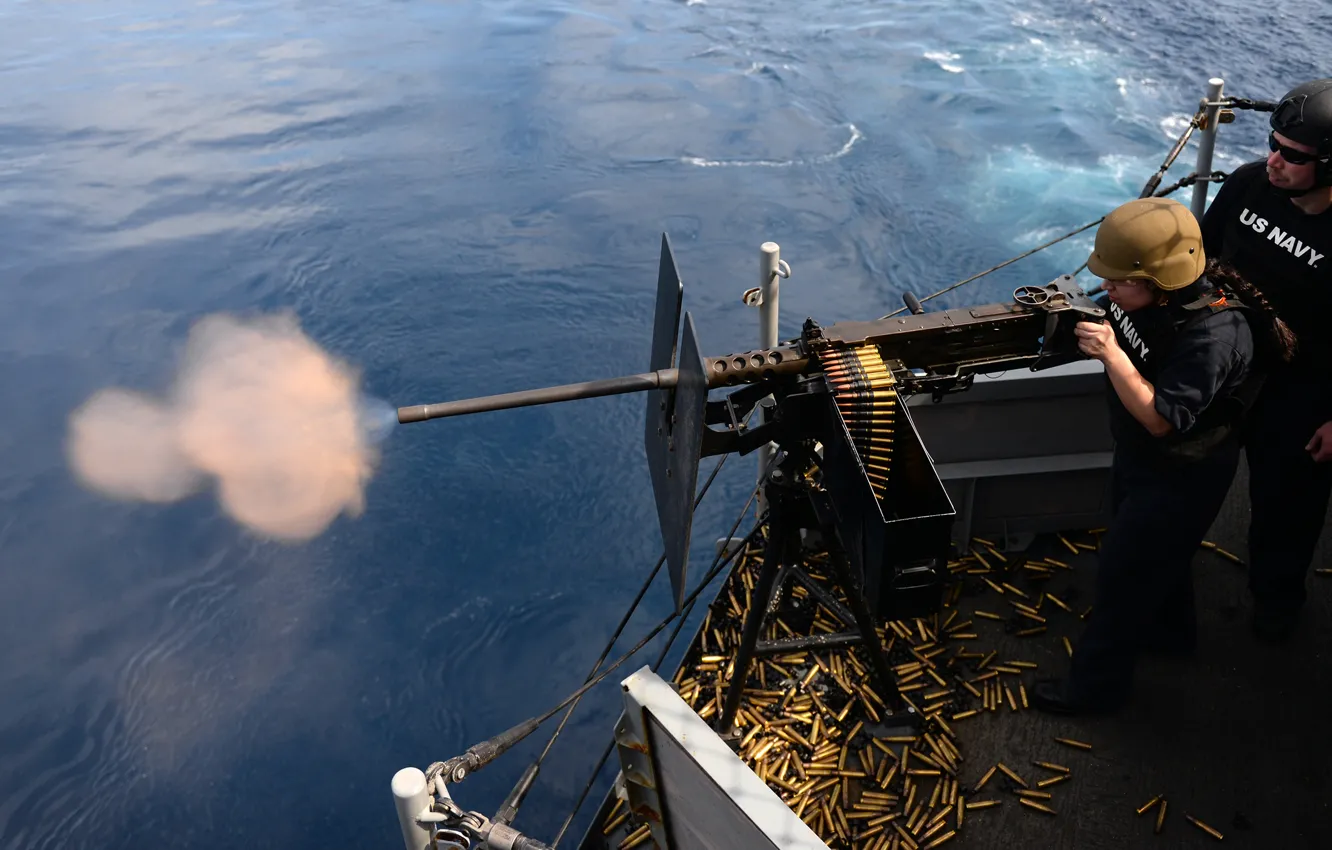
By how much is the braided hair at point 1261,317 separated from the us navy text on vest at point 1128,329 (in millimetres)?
431

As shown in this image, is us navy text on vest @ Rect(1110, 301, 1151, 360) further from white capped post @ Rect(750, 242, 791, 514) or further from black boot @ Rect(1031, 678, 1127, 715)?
black boot @ Rect(1031, 678, 1127, 715)

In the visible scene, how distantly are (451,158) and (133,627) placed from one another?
1313 cm

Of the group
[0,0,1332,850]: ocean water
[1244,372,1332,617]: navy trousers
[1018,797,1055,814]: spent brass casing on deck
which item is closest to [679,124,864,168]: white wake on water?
[0,0,1332,850]: ocean water

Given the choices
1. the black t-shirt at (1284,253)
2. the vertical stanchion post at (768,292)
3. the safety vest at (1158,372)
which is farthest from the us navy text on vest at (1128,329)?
the vertical stanchion post at (768,292)

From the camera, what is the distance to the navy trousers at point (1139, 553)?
506 cm

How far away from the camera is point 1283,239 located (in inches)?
211

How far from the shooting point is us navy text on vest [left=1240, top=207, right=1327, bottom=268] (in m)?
5.25

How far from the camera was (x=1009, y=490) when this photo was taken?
713 centimetres

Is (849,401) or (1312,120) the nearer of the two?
(849,401)

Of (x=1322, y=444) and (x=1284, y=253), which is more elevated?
(x=1284, y=253)

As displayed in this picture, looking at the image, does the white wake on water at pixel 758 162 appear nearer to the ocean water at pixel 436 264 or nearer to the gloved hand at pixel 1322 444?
the ocean water at pixel 436 264

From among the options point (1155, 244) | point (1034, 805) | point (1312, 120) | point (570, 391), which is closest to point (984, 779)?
point (1034, 805)

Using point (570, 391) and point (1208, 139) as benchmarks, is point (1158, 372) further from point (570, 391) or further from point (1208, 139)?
point (1208, 139)

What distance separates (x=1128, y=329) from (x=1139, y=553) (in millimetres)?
1177
